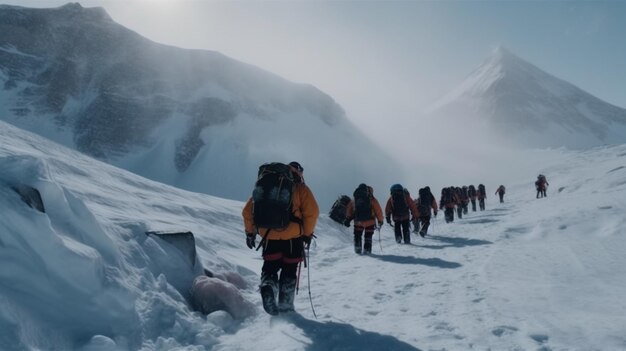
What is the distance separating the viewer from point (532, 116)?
6614 inches

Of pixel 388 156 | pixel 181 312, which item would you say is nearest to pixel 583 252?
pixel 181 312

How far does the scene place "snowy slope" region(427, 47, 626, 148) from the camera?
15788 cm

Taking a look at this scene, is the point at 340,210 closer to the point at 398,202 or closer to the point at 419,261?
the point at 398,202

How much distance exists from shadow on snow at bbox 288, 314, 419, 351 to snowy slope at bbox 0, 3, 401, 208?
222 feet

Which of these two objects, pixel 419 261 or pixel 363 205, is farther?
pixel 363 205

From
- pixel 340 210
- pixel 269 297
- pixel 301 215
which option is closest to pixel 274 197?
pixel 301 215

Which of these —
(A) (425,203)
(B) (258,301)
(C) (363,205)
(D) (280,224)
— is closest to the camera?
(D) (280,224)

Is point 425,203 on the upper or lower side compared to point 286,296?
upper

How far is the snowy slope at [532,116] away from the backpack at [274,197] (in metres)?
160

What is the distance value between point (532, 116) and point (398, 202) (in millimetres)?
178124

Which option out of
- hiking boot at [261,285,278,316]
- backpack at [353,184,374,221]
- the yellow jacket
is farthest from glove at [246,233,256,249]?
backpack at [353,184,374,221]

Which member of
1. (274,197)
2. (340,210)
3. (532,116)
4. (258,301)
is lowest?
(258,301)

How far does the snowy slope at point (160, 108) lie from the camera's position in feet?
269

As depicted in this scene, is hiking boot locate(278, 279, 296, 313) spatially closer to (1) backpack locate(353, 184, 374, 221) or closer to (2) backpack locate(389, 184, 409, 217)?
(1) backpack locate(353, 184, 374, 221)
